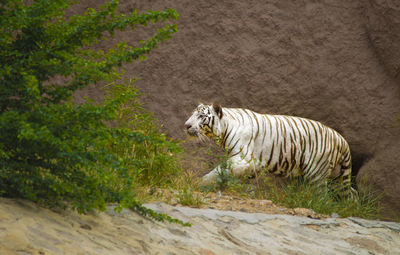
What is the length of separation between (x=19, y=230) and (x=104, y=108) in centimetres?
78

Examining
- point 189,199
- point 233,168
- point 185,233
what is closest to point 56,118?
point 185,233

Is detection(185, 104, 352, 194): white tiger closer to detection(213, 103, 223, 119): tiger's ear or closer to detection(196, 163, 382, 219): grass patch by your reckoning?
detection(213, 103, 223, 119): tiger's ear

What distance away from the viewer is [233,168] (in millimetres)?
5086

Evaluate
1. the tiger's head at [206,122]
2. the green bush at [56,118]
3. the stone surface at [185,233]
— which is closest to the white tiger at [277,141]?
the tiger's head at [206,122]

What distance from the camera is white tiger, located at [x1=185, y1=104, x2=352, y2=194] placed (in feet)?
18.0

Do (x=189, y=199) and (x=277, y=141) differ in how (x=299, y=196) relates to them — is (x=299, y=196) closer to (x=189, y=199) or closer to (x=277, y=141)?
(x=277, y=141)

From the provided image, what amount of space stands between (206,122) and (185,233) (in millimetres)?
2591

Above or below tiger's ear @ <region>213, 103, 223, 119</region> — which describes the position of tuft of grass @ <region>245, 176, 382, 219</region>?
below

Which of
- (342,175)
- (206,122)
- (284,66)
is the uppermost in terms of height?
(284,66)

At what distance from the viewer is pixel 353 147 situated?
6.24 metres

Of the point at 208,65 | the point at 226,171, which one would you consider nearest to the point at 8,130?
the point at 226,171

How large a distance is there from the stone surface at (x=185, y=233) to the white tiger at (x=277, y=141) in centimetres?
125

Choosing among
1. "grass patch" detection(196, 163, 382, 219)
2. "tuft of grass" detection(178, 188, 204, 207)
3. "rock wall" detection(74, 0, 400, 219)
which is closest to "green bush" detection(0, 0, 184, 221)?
"tuft of grass" detection(178, 188, 204, 207)

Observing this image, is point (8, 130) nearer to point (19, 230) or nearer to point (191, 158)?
point (19, 230)
